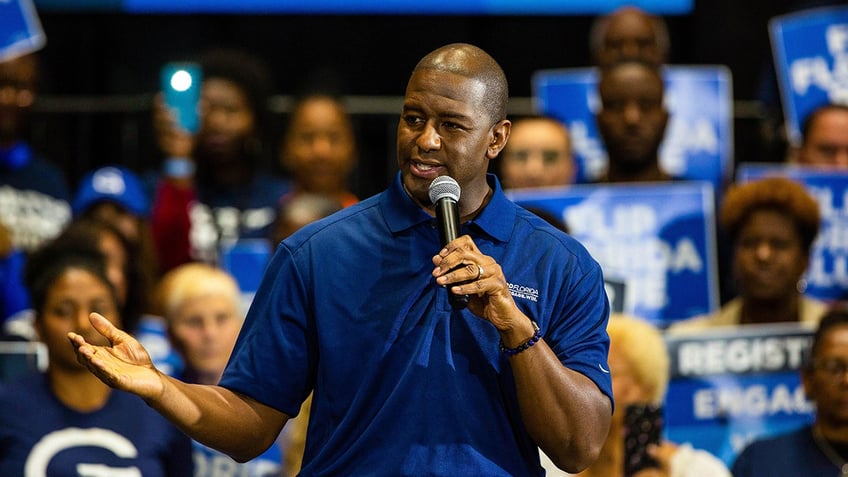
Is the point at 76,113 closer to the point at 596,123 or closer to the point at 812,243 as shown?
the point at 596,123

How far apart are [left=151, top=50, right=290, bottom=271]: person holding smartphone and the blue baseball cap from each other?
83 mm

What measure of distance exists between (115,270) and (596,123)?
2.14m

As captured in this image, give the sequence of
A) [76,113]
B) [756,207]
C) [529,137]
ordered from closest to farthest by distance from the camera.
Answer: [756,207] → [529,137] → [76,113]

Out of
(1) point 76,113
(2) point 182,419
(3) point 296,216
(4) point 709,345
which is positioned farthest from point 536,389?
(1) point 76,113

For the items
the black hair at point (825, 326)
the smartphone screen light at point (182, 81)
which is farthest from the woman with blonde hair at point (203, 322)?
the black hair at point (825, 326)

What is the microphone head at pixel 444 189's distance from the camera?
2.58m

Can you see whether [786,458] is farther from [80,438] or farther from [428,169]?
[428,169]

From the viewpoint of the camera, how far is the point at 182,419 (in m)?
2.60

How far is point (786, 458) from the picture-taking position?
15.3ft

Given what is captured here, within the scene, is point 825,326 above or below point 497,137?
below

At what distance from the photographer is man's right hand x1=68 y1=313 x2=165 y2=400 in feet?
8.18

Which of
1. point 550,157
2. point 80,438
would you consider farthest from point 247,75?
point 80,438

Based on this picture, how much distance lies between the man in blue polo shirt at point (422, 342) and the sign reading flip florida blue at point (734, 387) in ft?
7.01

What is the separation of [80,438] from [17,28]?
214cm
